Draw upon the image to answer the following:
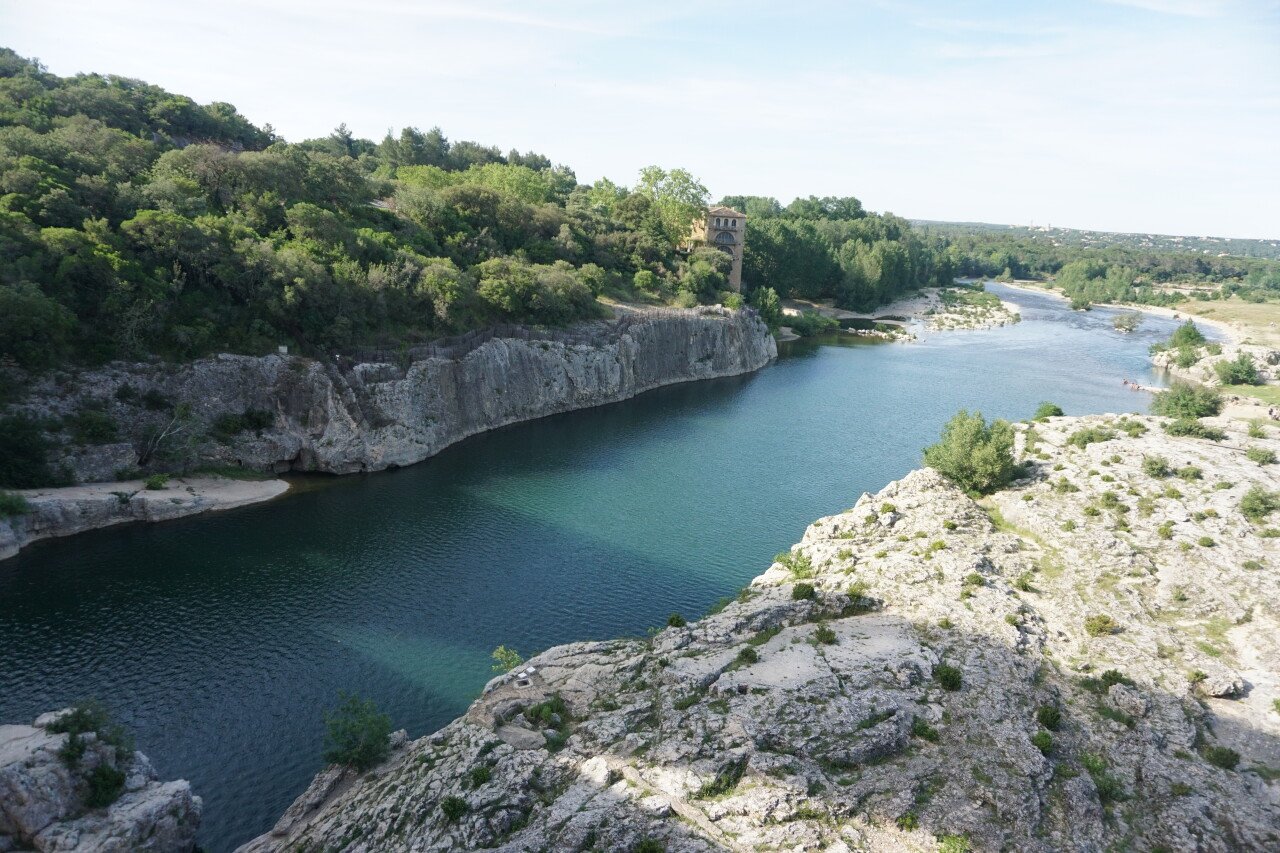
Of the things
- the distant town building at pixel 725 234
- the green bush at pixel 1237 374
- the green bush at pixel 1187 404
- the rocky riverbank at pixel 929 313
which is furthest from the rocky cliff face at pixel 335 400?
the green bush at pixel 1237 374

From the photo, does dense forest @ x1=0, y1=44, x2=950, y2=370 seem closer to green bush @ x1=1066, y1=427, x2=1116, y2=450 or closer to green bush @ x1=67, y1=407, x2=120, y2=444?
green bush @ x1=67, y1=407, x2=120, y2=444

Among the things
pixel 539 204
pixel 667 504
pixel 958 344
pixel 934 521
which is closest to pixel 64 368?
pixel 667 504

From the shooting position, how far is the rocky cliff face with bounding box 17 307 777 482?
167ft

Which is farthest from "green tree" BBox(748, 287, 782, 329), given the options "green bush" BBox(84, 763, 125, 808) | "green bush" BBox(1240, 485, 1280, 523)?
"green bush" BBox(84, 763, 125, 808)

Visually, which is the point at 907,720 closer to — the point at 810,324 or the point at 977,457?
the point at 977,457

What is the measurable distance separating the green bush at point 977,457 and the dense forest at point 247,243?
4662cm

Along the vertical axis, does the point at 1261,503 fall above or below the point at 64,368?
below

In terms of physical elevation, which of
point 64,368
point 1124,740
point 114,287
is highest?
point 114,287

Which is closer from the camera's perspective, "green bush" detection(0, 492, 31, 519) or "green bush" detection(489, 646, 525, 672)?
"green bush" detection(489, 646, 525, 672)

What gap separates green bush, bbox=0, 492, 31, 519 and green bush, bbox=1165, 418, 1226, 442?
77636 millimetres

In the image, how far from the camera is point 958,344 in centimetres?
13250

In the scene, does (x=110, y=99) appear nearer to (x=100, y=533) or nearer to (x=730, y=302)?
Result: (x=100, y=533)

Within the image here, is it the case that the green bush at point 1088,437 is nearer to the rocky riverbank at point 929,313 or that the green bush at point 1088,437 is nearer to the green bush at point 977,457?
the green bush at point 977,457

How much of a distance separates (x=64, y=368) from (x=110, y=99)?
53.1 m
